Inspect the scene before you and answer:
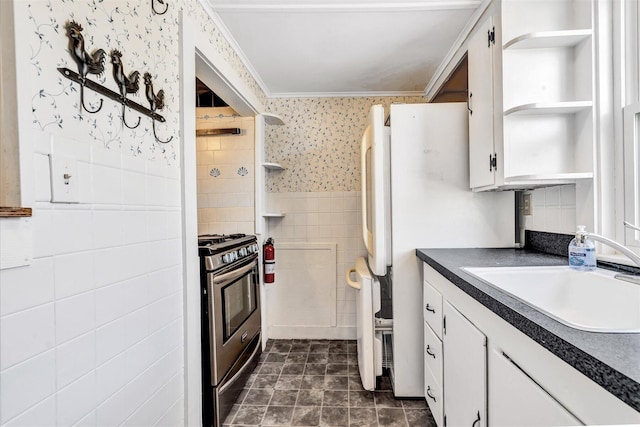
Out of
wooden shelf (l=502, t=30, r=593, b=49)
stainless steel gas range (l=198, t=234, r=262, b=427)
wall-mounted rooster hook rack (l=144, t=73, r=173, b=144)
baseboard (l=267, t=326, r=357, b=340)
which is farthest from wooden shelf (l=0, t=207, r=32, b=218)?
baseboard (l=267, t=326, r=357, b=340)

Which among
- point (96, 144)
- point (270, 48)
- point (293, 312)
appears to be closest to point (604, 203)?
point (96, 144)

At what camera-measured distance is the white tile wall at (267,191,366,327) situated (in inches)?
120

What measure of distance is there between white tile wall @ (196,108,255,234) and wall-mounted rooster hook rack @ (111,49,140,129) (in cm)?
156

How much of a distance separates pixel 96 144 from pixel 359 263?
1933 millimetres

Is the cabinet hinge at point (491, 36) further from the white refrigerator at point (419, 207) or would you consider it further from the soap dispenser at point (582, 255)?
the soap dispenser at point (582, 255)

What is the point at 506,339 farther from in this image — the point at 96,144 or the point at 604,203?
the point at 96,144

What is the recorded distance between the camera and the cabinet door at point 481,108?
166 centimetres

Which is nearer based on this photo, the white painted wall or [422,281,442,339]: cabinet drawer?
the white painted wall

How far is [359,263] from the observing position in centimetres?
252

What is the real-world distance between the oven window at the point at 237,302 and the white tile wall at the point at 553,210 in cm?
183

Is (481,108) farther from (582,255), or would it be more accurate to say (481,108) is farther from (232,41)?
(232,41)

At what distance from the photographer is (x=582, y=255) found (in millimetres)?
1236

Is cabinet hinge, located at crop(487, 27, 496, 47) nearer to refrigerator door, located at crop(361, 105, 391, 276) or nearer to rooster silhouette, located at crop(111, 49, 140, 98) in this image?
refrigerator door, located at crop(361, 105, 391, 276)

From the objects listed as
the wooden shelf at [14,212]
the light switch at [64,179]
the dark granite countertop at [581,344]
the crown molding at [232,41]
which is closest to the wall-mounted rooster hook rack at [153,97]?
the light switch at [64,179]
